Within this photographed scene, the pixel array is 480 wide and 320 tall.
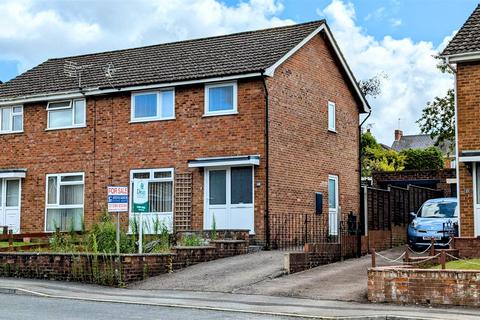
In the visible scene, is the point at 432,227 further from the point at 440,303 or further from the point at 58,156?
the point at 58,156

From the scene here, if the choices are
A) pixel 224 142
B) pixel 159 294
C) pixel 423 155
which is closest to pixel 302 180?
pixel 224 142

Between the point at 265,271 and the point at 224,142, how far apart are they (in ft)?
22.3

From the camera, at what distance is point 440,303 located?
47.6 feet

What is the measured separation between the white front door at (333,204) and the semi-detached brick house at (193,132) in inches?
2.9

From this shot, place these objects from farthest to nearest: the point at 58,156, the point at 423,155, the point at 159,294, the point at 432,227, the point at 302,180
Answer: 1. the point at 423,155
2. the point at 58,156
3. the point at 302,180
4. the point at 432,227
5. the point at 159,294

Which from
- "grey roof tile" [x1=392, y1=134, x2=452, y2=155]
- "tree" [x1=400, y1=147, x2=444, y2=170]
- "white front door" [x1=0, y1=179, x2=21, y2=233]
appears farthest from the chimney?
"white front door" [x1=0, y1=179, x2=21, y2=233]

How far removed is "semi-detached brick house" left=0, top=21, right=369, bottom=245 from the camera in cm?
2423

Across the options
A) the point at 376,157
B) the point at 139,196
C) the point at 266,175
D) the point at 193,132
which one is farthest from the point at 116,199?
the point at 376,157

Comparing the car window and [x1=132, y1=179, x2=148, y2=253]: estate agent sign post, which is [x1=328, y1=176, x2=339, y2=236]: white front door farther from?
[x1=132, y1=179, x2=148, y2=253]: estate agent sign post

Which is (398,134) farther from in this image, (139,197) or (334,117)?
(139,197)

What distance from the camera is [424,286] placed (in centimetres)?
1467

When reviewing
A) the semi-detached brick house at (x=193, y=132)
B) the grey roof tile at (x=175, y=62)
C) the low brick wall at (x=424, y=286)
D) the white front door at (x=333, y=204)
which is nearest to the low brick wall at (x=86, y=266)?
the semi-detached brick house at (x=193, y=132)

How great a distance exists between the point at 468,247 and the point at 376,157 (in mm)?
43979

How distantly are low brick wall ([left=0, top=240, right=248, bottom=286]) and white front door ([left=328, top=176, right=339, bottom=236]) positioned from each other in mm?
6947
